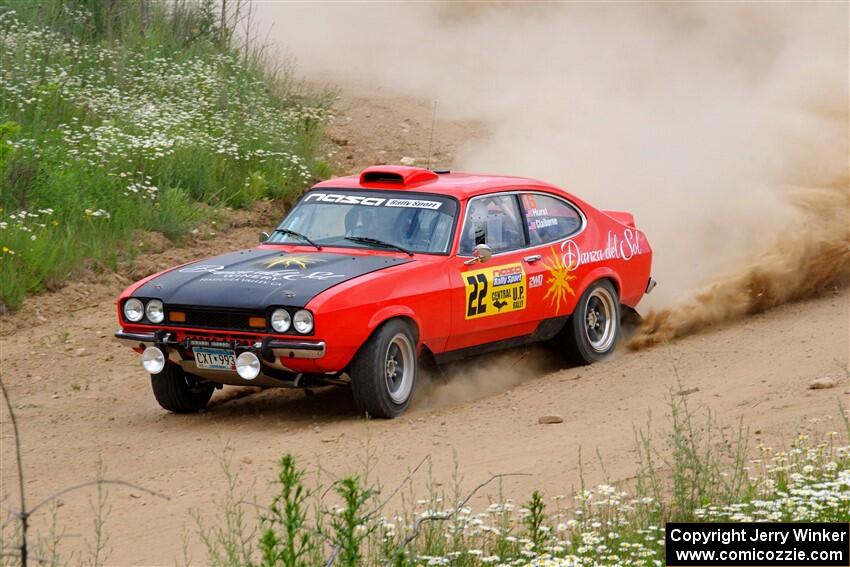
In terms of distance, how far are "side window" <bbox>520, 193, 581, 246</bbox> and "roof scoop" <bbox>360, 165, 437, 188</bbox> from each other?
84cm

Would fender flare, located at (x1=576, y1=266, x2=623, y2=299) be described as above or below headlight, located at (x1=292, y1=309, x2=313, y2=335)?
above

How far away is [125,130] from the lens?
15.4 meters

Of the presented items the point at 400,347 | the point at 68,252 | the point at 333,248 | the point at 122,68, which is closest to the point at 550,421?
the point at 400,347

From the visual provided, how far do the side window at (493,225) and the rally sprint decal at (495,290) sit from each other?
0.59 ft

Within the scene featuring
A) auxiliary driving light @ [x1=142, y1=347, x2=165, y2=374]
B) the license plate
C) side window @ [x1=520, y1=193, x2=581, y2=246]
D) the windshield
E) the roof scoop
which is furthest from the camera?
side window @ [x1=520, y1=193, x2=581, y2=246]

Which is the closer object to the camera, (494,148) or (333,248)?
(333,248)

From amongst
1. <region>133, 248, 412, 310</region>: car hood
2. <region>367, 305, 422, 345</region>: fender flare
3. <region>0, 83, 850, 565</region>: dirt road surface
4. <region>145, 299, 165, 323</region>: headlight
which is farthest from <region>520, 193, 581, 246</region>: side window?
<region>145, 299, 165, 323</region>: headlight

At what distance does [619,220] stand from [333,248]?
3033 mm

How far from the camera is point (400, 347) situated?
948 centimetres

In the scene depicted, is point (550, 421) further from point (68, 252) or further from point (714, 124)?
point (714, 124)

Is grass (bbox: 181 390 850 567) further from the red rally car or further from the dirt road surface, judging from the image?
the red rally car

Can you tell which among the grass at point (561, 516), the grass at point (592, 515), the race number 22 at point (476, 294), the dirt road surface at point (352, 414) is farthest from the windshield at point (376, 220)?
the grass at point (592, 515)

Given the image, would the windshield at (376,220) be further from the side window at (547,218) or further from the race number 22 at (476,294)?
the side window at (547,218)

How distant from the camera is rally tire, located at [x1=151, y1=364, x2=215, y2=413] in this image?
966cm
